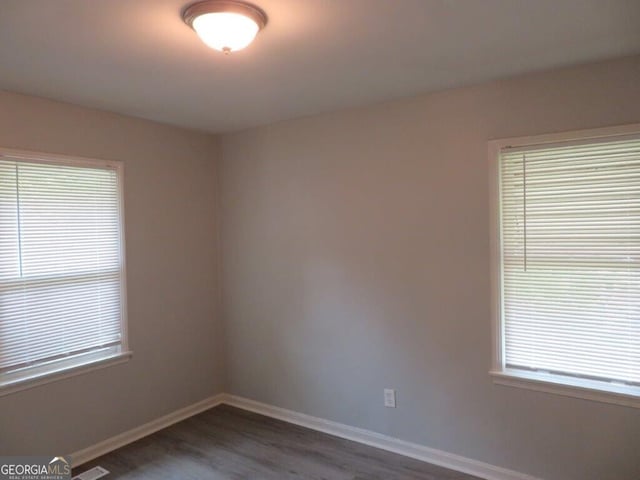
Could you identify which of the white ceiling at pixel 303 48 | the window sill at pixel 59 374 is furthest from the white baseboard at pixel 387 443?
the white ceiling at pixel 303 48

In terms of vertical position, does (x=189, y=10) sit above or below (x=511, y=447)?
above

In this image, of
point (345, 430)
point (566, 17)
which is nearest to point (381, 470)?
point (345, 430)

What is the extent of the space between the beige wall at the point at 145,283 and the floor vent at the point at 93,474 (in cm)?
23

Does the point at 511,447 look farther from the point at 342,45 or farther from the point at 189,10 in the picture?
the point at 189,10

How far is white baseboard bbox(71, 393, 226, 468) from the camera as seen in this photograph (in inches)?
121

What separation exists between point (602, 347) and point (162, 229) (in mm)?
3137

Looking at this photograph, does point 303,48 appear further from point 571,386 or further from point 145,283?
point 571,386

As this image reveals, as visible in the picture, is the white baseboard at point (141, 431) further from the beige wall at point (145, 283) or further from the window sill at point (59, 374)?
the window sill at point (59, 374)

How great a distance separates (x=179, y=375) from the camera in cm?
377

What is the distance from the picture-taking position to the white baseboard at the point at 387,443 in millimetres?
2783

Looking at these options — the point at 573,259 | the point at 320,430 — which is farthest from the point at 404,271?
the point at 320,430

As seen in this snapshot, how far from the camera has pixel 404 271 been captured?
10.1 ft

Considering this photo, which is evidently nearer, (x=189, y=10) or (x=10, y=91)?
(x=189, y=10)

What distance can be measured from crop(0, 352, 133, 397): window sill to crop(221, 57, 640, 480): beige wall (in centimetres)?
107
